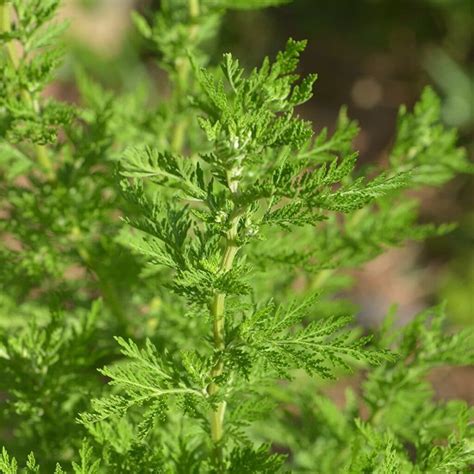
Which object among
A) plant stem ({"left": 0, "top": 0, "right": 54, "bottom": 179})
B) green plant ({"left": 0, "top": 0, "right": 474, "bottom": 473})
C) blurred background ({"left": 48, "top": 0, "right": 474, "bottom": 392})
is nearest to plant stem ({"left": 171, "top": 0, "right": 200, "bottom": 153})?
green plant ({"left": 0, "top": 0, "right": 474, "bottom": 473})

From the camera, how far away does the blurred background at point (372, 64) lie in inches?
185

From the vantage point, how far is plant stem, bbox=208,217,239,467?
1.03 m

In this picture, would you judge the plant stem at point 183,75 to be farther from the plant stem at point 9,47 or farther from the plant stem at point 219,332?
the plant stem at point 219,332

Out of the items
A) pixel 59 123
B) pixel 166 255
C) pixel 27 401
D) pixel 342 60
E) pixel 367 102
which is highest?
pixel 342 60

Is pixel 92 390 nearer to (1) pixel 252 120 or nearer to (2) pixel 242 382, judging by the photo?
(2) pixel 242 382

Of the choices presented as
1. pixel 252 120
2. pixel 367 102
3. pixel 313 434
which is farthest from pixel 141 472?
pixel 367 102

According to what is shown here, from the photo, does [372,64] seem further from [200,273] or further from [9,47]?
[200,273]

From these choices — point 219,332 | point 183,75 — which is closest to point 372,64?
point 183,75

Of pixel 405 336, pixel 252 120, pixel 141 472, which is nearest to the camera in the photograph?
pixel 252 120

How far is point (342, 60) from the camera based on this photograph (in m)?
5.60

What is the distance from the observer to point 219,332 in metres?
1.07

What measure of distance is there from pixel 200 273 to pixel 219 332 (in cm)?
13

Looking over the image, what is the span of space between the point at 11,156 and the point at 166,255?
621 millimetres

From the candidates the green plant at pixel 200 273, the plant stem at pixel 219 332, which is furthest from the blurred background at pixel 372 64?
the plant stem at pixel 219 332
